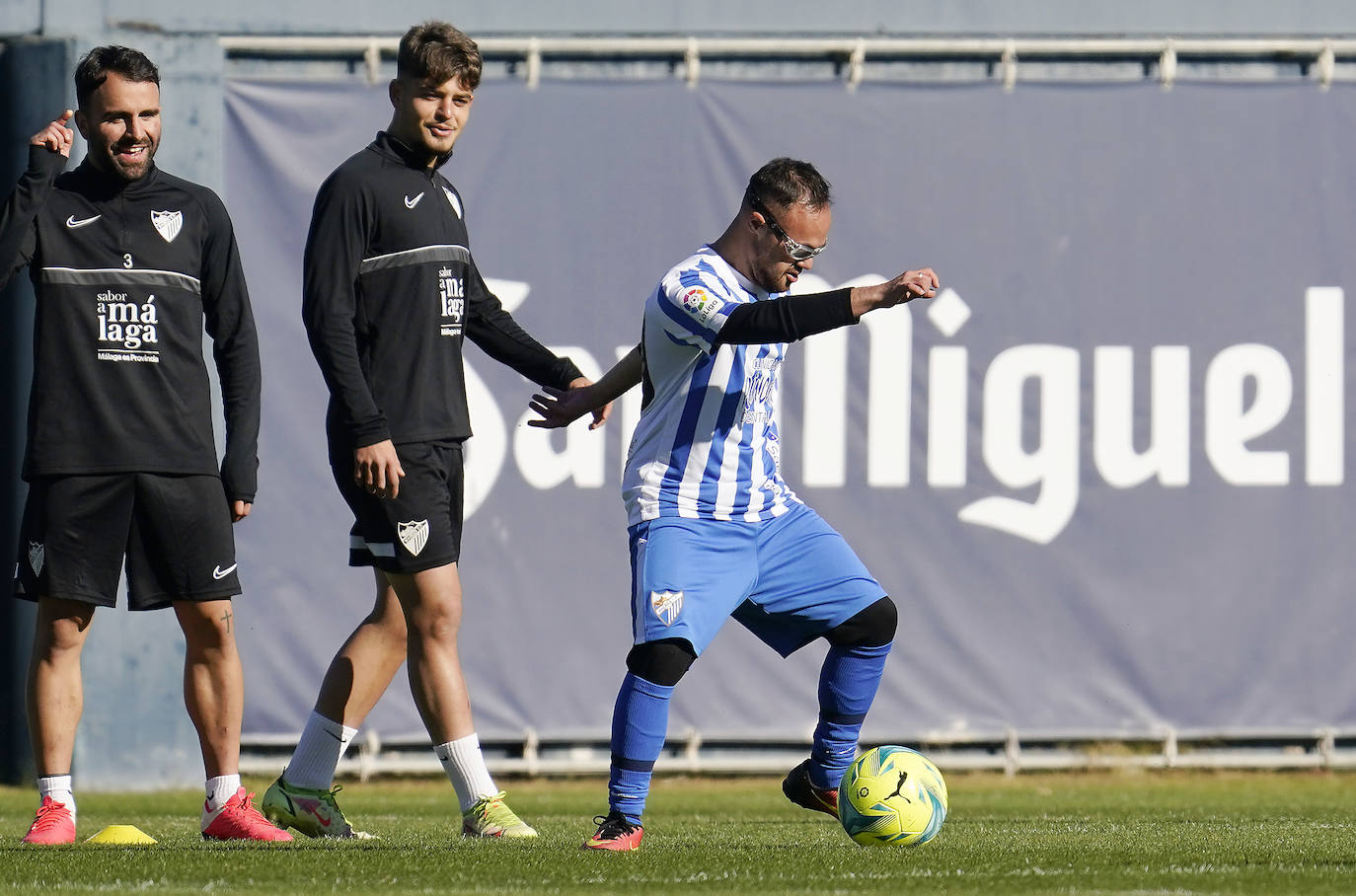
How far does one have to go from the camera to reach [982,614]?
8.17m

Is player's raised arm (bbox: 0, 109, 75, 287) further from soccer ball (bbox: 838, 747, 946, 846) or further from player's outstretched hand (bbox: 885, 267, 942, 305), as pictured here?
soccer ball (bbox: 838, 747, 946, 846)

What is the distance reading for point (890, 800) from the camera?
479 centimetres

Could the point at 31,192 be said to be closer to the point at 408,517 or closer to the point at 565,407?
the point at 408,517

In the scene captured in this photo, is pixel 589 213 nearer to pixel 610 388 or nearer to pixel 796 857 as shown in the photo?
pixel 610 388

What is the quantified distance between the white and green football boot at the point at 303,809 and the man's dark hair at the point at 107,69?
1.96 meters

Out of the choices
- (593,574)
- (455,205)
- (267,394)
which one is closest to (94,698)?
(267,394)

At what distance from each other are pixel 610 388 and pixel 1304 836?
7.82 feet

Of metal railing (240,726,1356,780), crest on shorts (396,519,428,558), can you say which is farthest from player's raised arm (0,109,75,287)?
metal railing (240,726,1356,780)

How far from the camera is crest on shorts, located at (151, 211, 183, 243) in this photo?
5.06 metres

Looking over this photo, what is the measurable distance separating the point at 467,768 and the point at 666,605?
794 millimetres

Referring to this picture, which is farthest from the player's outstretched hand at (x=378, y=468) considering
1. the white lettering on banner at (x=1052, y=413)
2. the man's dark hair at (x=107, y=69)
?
the white lettering on banner at (x=1052, y=413)

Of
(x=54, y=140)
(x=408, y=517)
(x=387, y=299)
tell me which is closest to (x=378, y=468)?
(x=408, y=517)

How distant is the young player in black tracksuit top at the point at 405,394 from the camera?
493 centimetres

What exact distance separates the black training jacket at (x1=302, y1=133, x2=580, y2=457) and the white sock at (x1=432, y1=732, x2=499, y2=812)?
2.76ft
